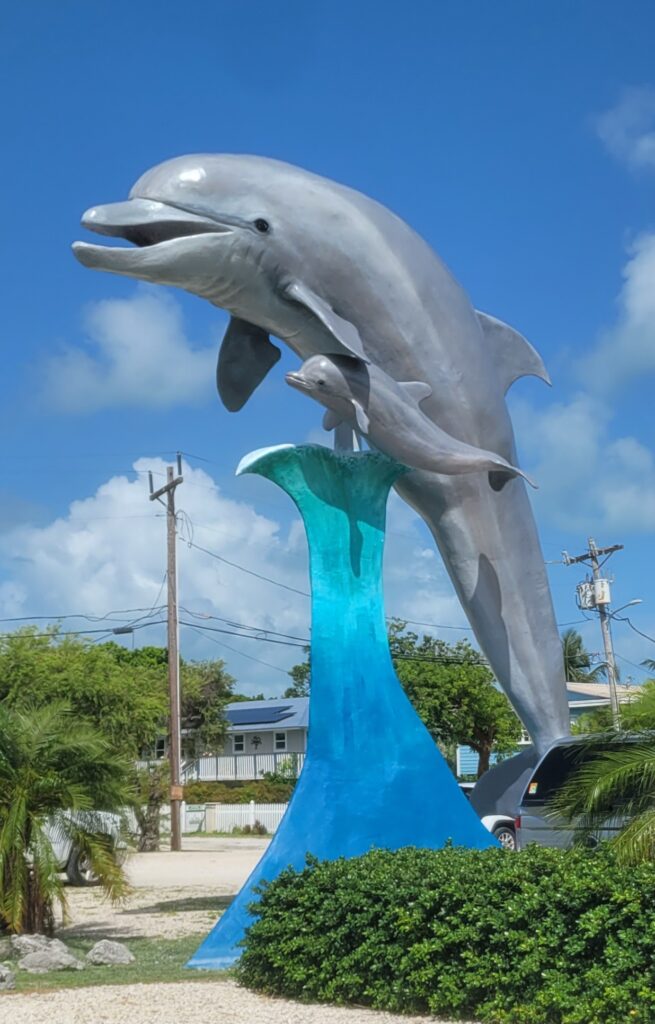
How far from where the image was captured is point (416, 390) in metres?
10.5

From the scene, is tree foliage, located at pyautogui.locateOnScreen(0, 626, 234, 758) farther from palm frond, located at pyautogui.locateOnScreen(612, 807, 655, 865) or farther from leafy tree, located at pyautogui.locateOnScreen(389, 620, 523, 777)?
palm frond, located at pyautogui.locateOnScreen(612, 807, 655, 865)

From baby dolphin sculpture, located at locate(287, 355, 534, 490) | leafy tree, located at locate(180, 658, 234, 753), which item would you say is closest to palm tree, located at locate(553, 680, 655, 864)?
baby dolphin sculpture, located at locate(287, 355, 534, 490)

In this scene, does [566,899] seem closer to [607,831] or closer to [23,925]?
[607,831]

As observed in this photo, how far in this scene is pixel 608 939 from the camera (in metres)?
6.24

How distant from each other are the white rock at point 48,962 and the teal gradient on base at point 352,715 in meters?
1.03

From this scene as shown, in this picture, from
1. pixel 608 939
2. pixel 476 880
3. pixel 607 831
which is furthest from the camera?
pixel 607 831

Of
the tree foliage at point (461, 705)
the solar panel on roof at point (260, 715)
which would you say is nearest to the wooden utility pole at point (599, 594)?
the tree foliage at point (461, 705)

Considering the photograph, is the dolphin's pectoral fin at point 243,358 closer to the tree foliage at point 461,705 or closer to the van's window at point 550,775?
the van's window at point 550,775

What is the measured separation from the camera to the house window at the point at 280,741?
167ft

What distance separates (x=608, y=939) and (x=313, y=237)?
6224 millimetres

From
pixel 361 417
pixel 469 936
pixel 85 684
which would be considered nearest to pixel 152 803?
pixel 85 684

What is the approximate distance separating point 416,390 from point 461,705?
100 ft

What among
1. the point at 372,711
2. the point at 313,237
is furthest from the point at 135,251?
the point at 372,711

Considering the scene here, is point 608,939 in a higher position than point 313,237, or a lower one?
lower
